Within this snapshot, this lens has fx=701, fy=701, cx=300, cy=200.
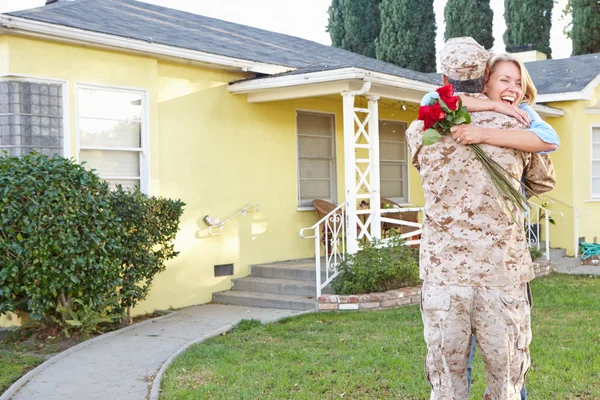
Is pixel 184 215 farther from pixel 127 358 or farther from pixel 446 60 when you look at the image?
pixel 446 60

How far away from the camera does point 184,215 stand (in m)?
8.95

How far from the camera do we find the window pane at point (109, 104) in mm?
7910

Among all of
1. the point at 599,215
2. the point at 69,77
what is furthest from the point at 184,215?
the point at 599,215

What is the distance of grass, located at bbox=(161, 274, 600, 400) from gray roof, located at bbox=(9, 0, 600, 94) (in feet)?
11.0

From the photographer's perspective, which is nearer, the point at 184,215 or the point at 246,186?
the point at 184,215

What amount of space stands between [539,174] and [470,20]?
22.1 metres

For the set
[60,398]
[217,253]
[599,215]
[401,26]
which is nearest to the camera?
[60,398]

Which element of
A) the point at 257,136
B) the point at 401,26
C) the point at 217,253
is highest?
the point at 401,26

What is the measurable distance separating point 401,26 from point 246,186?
52.6 ft

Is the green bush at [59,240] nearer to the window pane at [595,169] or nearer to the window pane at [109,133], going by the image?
the window pane at [109,133]

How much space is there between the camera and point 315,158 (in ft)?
36.0

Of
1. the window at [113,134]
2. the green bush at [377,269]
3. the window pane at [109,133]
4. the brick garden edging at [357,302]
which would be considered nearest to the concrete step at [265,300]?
the brick garden edging at [357,302]

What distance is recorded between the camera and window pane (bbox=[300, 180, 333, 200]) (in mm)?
10805

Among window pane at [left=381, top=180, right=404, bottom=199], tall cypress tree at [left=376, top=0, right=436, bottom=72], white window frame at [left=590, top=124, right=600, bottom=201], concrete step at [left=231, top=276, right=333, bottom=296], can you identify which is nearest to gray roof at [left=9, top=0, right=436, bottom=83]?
window pane at [left=381, top=180, right=404, bottom=199]
